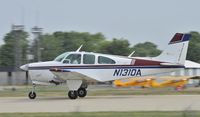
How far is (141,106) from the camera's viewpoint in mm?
21703

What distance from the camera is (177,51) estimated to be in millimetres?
27766

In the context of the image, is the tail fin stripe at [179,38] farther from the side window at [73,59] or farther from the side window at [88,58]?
the side window at [73,59]

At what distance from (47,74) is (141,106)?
305 inches

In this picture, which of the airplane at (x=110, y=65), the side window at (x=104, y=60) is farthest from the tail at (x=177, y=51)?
the side window at (x=104, y=60)

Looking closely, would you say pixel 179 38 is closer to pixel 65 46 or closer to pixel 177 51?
pixel 177 51

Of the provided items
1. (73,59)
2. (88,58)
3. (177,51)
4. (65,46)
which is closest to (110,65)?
(88,58)

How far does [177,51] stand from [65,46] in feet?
332

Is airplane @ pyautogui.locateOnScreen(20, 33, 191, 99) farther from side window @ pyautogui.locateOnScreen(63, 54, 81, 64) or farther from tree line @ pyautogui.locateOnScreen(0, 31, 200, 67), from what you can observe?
tree line @ pyautogui.locateOnScreen(0, 31, 200, 67)

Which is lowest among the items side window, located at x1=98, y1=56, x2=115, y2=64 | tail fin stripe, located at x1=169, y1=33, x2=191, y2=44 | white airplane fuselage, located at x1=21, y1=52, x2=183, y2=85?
white airplane fuselage, located at x1=21, y1=52, x2=183, y2=85

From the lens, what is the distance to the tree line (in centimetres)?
8688

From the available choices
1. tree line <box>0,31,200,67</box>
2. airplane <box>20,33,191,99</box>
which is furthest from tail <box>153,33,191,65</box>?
tree line <box>0,31,200,67</box>

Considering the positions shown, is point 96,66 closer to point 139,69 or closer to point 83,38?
point 139,69

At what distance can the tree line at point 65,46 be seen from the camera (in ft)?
285

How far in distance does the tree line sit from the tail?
35516mm
